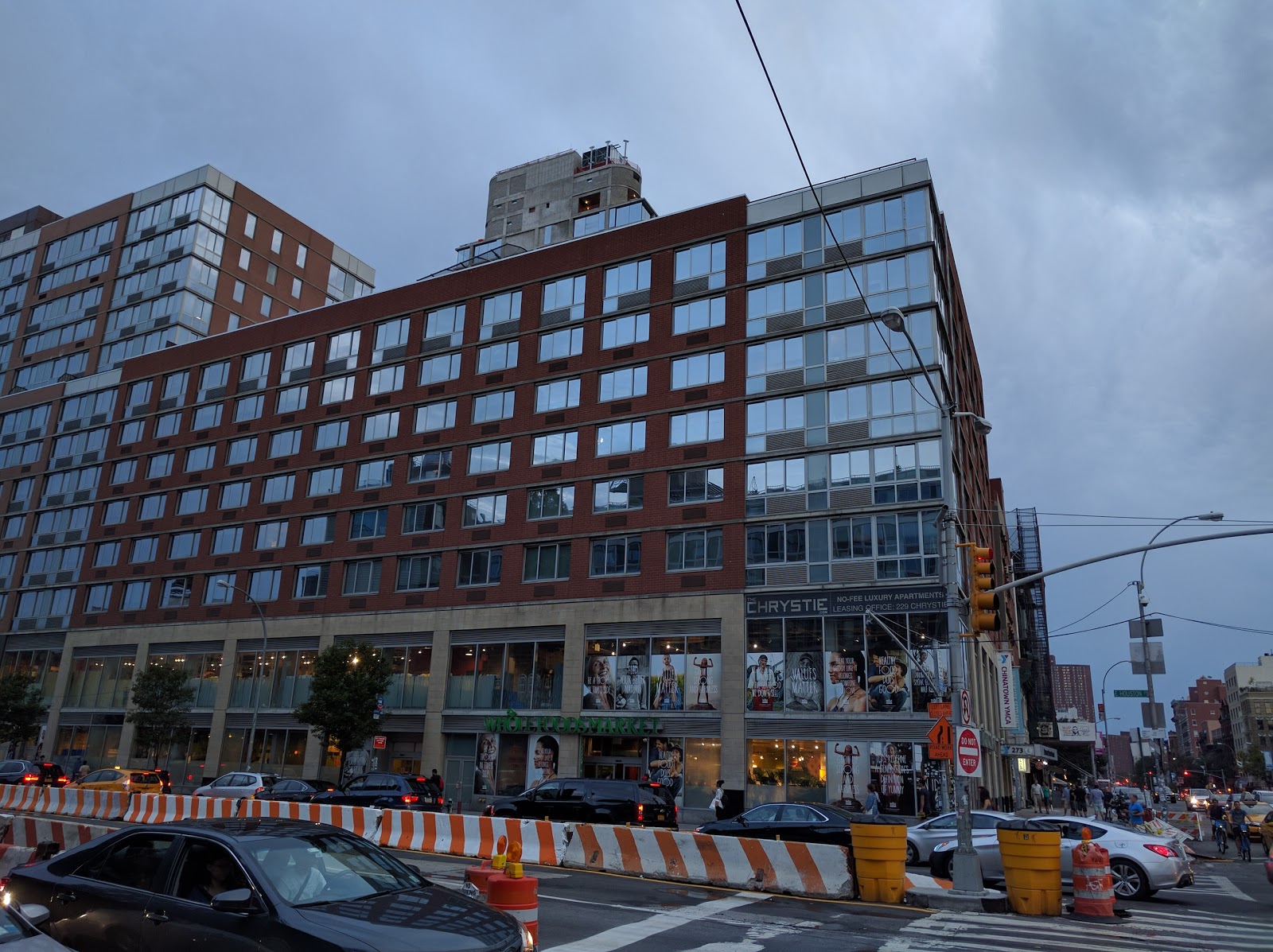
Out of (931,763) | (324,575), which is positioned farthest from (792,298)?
(324,575)

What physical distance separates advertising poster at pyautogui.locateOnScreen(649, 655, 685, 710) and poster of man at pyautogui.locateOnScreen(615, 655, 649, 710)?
33 centimetres

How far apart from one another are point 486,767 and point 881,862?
26.9 metres

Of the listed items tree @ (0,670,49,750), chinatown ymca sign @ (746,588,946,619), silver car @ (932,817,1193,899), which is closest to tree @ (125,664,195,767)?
tree @ (0,670,49,750)

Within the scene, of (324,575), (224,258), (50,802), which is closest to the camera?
(50,802)

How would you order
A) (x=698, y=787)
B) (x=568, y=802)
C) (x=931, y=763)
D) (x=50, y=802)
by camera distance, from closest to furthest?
(x=568, y=802), (x=50, y=802), (x=931, y=763), (x=698, y=787)

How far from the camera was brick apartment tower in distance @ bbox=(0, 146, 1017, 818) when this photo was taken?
3328cm

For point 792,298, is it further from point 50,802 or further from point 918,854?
point 50,802

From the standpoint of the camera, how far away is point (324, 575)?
46188 millimetres

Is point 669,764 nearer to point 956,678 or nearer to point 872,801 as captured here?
point 872,801

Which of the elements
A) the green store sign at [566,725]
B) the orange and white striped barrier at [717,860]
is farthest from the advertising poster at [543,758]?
the orange and white striped barrier at [717,860]

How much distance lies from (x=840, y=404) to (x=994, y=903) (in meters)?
22.8

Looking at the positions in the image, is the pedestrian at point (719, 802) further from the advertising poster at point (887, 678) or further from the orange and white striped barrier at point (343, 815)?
the orange and white striped barrier at point (343, 815)

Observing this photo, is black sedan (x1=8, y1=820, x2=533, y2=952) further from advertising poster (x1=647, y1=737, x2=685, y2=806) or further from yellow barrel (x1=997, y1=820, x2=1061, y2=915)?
advertising poster (x1=647, y1=737, x2=685, y2=806)

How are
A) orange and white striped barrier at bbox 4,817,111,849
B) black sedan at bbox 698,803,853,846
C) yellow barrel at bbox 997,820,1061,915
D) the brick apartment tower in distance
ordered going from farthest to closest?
the brick apartment tower in distance → black sedan at bbox 698,803,853,846 → yellow barrel at bbox 997,820,1061,915 → orange and white striped barrier at bbox 4,817,111,849
